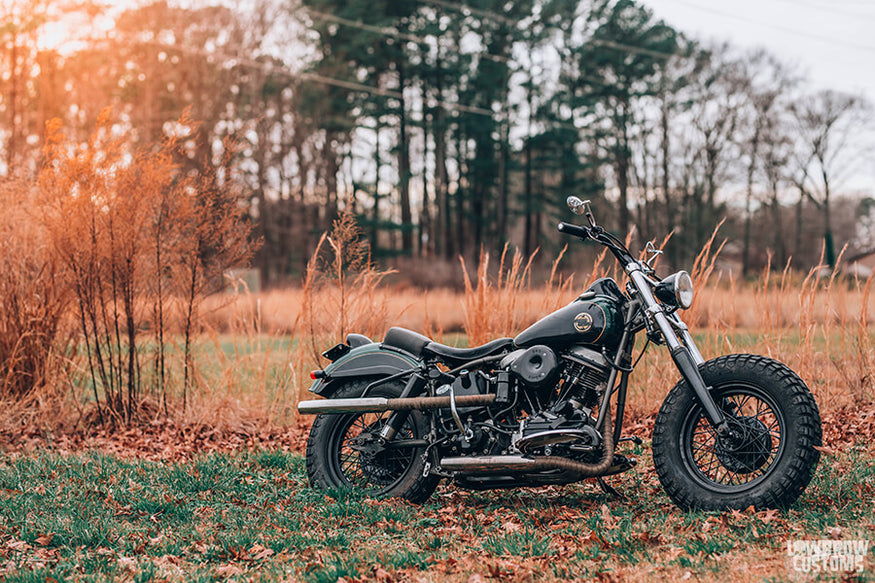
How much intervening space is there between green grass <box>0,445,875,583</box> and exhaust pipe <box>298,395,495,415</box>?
1.62ft

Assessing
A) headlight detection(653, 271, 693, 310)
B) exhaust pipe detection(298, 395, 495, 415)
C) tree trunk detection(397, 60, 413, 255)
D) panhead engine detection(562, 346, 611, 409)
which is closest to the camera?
headlight detection(653, 271, 693, 310)

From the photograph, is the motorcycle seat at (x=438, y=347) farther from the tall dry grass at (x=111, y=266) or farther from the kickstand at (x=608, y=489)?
the tall dry grass at (x=111, y=266)

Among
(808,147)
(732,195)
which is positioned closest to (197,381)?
(732,195)

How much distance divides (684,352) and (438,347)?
52.8 inches

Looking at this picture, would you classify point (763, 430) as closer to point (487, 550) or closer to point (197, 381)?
point (487, 550)

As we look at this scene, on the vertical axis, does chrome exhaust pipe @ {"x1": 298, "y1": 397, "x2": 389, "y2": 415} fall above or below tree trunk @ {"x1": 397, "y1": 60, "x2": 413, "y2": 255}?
below

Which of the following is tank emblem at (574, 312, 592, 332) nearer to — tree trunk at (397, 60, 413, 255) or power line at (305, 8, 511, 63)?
power line at (305, 8, 511, 63)

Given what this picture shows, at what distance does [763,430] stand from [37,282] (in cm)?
630

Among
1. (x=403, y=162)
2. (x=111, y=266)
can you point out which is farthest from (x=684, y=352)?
(x=403, y=162)

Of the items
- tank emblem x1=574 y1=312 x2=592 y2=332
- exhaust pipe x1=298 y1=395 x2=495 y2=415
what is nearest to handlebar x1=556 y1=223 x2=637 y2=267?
tank emblem x1=574 y1=312 x2=592 y2=332

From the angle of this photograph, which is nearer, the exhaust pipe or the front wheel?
the front wheel

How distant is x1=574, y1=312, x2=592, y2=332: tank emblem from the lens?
4.25 meters

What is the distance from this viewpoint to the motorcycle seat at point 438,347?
4.55 meters

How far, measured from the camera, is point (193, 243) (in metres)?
7.61
